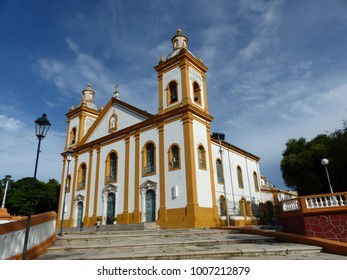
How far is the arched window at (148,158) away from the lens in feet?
61.6

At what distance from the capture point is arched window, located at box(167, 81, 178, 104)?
19.5m

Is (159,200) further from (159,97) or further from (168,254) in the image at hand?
(168,254)

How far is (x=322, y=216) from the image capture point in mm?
9352

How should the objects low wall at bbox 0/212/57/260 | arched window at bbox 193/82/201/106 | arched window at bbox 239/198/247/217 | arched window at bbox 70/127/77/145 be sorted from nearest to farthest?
low wall at bbox 0/212/57/260 < arched window at bbox 193/82/201/106 < arched window at bbox 239/198/247/217 < arched window at bbox 70/127/77/145

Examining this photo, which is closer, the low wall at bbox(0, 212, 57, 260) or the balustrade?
the low wall at bbox(0, 212, 57, 260)

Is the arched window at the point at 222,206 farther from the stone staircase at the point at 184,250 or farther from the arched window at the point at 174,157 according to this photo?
the stone staircase at the point at 184,250

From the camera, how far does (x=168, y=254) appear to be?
20.4 feet

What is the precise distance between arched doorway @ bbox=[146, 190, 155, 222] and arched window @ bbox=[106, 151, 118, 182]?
4166 mm

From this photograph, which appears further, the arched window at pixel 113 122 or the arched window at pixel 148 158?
the arched window at pixel 113 122

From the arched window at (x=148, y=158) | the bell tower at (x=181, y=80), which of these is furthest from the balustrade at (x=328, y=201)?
the arched window at (x=148, y=158)

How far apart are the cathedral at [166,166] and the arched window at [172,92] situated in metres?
0.08

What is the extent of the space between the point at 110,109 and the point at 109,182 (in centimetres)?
706

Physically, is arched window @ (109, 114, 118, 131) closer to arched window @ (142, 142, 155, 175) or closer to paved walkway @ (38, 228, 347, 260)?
arched window @ (142, 142, 155, 175)

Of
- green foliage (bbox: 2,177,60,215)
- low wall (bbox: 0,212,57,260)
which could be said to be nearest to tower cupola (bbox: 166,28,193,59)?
low wall (bbox: 0,212,57,260)
